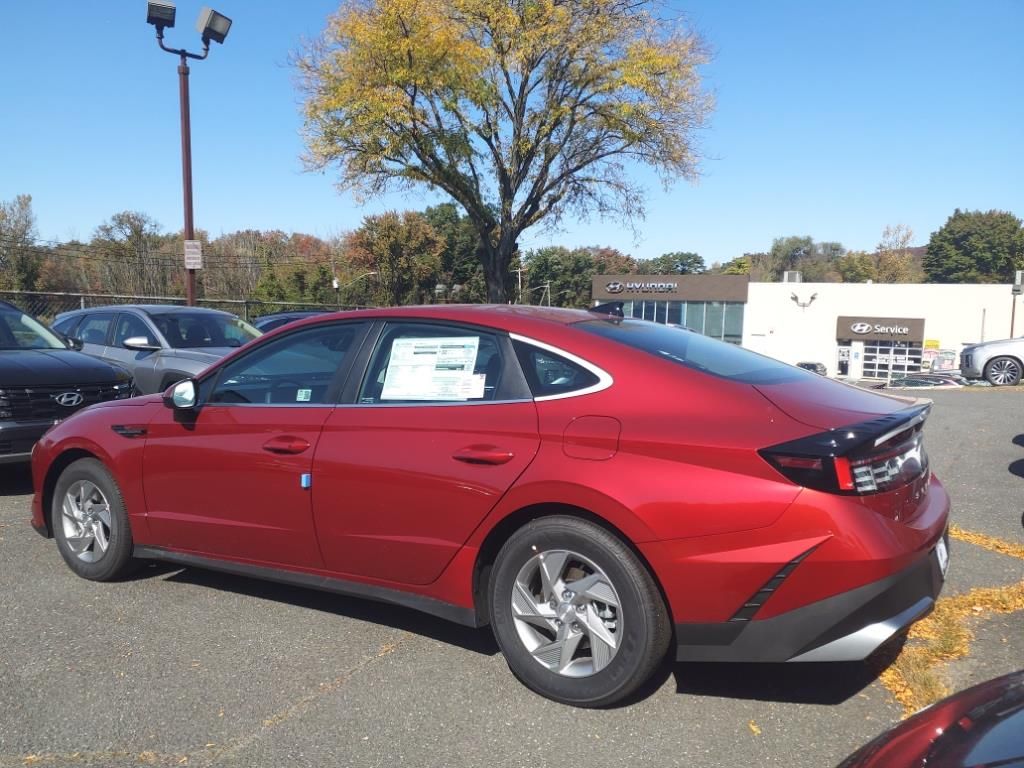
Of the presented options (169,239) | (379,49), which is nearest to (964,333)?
(379,49)

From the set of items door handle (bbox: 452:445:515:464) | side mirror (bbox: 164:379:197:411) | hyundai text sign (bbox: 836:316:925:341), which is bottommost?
hyundai text sign (bbox: 836:316:925:341)

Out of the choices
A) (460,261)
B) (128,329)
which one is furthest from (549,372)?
(460,261)

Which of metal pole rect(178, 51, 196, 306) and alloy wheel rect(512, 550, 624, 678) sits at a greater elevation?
metal pole rect(178, 51, 196, 306)

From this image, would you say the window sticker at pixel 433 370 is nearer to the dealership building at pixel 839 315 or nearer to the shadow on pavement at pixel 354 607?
the shadow on pavement at pixel 354 607

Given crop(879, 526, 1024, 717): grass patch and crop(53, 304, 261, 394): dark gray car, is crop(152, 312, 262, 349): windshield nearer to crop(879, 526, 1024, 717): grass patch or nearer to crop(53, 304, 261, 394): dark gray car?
crop(53, 304, 261, 394): dark gray car

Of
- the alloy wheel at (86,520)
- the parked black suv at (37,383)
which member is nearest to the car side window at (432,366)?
the alloy wheel at (86,520)

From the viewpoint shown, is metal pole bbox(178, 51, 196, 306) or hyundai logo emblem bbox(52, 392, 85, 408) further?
metal pole bbox(178, 51, 196, 306)

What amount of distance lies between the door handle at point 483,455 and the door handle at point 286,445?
2.77 feet

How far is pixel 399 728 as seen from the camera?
3.12 m

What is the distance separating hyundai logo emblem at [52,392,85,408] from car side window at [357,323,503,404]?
14.7 ft

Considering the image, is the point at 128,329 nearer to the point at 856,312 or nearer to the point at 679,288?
the point at 679,288

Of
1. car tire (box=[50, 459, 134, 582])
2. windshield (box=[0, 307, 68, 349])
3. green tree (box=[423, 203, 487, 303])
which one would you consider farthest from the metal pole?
green tree (box=[423, 203, 487, 303])

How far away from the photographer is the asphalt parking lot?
9.71 ft

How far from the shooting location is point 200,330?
10781 mm
